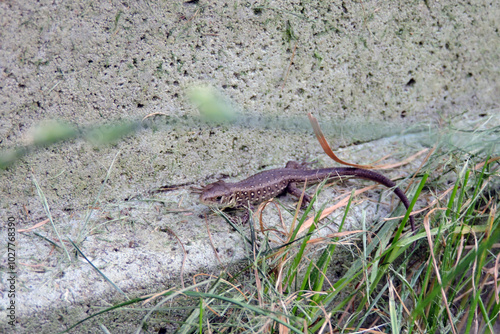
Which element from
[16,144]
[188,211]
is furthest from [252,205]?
[16,144]

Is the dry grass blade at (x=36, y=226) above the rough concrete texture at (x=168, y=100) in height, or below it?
below

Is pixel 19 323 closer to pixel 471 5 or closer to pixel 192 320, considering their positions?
pixel 192 320

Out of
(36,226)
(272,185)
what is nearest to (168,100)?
(272,185)

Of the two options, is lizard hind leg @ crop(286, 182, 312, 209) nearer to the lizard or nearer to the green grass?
the lizard

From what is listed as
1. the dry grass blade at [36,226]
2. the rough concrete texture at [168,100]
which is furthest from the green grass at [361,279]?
the dry grass blade at [36,226]

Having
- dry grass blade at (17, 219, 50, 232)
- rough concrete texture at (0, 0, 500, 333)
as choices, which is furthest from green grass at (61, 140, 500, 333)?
dry grass blade at (17, 219, 50, 232)

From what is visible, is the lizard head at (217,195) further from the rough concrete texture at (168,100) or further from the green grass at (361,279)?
the green grass at (361,279)

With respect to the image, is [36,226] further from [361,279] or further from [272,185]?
Result: [361,279]
